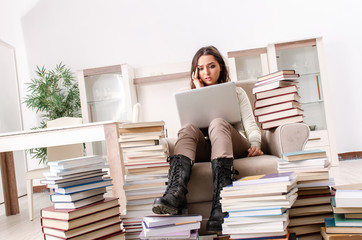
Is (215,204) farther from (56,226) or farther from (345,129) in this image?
(345,129)

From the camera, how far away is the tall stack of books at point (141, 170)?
1.77 m

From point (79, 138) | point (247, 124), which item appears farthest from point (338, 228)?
point (79, 138)

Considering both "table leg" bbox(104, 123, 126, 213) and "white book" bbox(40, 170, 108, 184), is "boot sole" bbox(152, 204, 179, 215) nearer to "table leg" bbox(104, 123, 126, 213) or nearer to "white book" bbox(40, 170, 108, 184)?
"white book" bbox(40, 170, 108, 184)

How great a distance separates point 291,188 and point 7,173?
2.80 metres

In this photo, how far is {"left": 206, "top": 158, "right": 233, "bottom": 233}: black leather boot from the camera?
57.0 inches

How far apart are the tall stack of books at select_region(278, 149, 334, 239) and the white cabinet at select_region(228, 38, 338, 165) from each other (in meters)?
2.65

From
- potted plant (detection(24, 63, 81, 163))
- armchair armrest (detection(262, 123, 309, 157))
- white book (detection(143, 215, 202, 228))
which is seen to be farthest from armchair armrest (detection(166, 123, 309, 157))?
potted plant (detection(24, 63, 81, 163))

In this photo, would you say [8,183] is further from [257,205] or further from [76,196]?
[257,205]

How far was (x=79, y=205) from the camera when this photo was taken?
1.58 metres

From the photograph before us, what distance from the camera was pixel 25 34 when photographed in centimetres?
484

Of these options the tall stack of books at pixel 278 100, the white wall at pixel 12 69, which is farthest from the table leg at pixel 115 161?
the white wall at pixel 12 69

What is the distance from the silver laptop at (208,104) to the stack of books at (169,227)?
1.89 ft

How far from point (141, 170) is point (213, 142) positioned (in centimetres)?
40

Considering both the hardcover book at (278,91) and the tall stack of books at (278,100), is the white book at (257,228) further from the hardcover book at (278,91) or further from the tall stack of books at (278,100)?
the hardcover book at (278,91)
